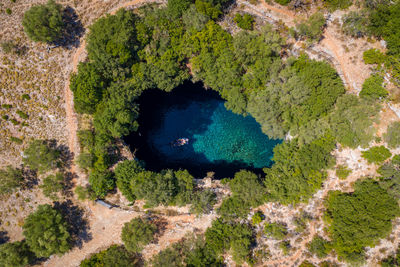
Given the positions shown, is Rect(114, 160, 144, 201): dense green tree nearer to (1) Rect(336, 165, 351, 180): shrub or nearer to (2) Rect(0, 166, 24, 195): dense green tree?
(2) Rect(0, 166, 24, 195): dense green tree

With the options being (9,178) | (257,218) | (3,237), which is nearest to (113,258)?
(3,237)

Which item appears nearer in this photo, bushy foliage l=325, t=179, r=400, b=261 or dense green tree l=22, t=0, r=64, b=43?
bushy foliage l=325, t=179, r=400, b=261

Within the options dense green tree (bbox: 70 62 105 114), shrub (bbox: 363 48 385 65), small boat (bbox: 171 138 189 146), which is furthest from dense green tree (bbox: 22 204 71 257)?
shrub (bbox: 363 48 385 65)

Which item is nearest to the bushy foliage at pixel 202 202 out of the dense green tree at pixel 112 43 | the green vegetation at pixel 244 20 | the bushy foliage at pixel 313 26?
the dense green tree at pixel 112 43

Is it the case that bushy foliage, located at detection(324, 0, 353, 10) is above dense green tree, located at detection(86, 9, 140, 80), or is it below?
above

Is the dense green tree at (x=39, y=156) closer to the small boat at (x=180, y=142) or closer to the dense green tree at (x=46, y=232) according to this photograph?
the dense green tree at (x=46, y=232)

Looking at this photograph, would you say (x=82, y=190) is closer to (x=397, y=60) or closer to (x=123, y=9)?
(x=123, y=9)

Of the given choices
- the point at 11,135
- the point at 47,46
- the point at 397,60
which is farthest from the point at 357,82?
the point at 11,135

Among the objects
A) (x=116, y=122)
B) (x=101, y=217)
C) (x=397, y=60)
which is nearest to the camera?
(x=397, y=60)
